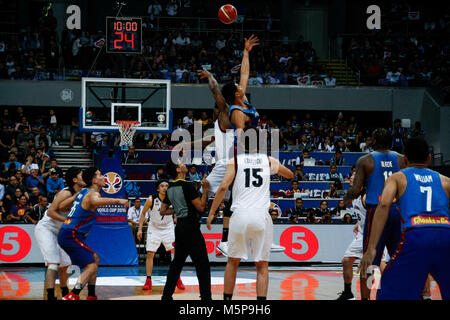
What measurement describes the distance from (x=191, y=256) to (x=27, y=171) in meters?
12.4

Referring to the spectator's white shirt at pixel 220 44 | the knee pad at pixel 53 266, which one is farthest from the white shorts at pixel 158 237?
the spectator's white shirt at pixel 220 44

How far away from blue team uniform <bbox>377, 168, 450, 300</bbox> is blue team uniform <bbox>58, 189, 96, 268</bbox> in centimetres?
467

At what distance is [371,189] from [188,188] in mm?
2474

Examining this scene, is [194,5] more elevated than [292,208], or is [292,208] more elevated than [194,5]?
[194,5]

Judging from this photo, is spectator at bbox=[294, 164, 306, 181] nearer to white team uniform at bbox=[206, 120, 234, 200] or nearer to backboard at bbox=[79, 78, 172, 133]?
backboard at bbox=[79, 78, 172, 133]

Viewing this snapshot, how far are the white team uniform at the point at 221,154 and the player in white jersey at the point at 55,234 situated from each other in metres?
1.99

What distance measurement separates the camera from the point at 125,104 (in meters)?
16.5

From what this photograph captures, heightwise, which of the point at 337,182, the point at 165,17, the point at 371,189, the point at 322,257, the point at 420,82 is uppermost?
the point at 165,17

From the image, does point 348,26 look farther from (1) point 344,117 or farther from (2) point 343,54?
(1) point 344,117

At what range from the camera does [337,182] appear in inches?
810

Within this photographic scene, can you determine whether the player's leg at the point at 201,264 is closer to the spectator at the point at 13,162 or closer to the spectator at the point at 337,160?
the spectator at the point at 13,162
